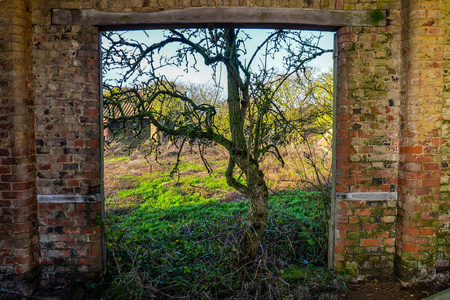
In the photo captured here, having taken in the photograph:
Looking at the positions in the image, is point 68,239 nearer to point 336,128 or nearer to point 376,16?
point 336,128

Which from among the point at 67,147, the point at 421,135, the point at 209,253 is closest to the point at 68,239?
the point at 67,147

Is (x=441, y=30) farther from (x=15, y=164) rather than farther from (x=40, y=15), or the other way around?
(x=15, y=164)

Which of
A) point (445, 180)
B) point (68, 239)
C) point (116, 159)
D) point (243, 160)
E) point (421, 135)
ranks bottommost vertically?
point (68, 239)

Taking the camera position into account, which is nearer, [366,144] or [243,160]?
[366,144]

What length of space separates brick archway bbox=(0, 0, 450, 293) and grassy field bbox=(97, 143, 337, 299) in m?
0.46

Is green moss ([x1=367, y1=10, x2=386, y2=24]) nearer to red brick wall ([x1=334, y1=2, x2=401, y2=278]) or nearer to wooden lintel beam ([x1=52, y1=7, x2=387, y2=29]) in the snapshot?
red brick wall ([x1=334, y1=2, x2=401, y2=278])

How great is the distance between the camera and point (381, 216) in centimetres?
311

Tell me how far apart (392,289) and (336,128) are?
1.88 m

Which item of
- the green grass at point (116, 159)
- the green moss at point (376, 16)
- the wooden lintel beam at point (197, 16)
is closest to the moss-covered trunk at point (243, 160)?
the wooden lintel beam at point (197, 16)

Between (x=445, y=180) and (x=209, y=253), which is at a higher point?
(x=445, y=180)

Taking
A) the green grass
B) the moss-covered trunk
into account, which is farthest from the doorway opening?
the green grass

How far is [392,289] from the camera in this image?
9.73 ft

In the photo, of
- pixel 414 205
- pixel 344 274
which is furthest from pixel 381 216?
pixel 344 274

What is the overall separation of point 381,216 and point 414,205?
35 centimetres
